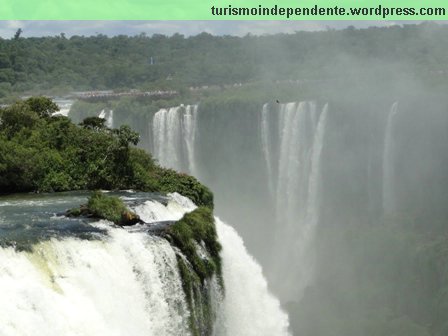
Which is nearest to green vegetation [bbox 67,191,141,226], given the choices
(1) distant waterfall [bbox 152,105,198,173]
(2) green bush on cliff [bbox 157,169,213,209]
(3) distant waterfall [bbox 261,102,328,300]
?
(2) green bush on cliff [bbox 157,169,213,209]

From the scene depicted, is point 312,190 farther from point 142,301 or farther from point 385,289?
point 142,301

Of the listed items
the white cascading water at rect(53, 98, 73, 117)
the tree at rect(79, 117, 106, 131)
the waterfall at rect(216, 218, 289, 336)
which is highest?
the white cascading water at rect(53, 98, 73, 117)

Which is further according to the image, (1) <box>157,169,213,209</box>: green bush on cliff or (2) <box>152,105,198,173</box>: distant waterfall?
(2) <box>152,105,198,173</box>: distant waterfall

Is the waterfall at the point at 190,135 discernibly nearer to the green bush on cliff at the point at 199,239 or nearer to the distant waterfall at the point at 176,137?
the distant waterfall at the point at 176,137

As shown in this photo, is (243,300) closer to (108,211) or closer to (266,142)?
(108,211)

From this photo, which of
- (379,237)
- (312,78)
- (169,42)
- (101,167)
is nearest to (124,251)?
(101,167)

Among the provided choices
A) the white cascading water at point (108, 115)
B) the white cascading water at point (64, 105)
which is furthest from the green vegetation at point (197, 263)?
the white cascading water at point (64, 105)

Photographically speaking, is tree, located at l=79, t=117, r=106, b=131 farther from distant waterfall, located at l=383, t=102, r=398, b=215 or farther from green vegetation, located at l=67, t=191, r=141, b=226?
distant waterfall, located at l=383, t=102, r=398, b=215

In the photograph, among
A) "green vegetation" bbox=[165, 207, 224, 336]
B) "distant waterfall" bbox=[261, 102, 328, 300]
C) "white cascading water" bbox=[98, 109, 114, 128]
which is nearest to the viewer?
"green vegetation" bbox=[165, 207, 224, 336]
